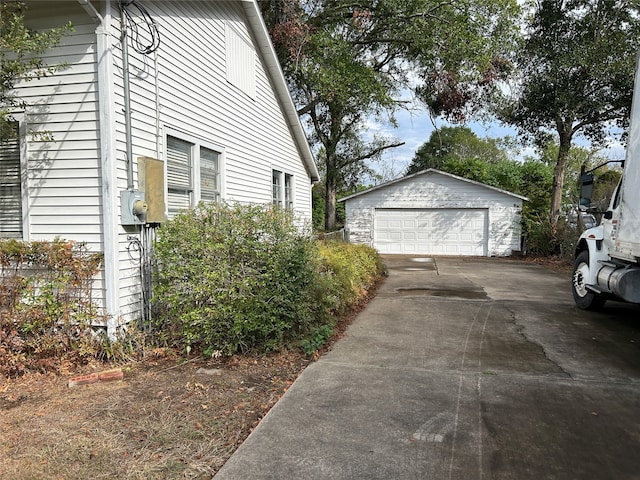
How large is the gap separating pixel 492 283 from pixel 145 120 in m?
9.19

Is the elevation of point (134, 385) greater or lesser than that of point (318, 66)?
lesser

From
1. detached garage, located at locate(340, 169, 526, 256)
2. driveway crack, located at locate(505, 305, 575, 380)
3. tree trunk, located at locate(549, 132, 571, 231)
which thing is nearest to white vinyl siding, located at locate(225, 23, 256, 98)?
driveway crack, located at locate(505, 305, 575, 380)

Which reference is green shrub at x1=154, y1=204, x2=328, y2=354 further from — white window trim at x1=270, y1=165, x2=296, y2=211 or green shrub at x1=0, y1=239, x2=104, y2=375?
white window trim at x1=270, y1=165, x2=296, y2=211

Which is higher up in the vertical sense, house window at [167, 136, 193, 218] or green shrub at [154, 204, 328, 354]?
house window at [167, 136, 193, 218]

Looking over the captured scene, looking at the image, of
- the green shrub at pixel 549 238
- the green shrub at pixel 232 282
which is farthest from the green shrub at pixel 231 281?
the green shrub at pixel 549 238

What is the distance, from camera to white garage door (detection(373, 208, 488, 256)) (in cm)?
1920

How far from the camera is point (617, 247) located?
583 centimetres

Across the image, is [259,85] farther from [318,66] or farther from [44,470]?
[44,470]

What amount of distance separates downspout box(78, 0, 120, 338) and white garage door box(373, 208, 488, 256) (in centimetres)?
1591

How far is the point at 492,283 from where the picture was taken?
11.2 m

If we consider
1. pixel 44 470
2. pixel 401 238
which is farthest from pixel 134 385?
pixel 401 238

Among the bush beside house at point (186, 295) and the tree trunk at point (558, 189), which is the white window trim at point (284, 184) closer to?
the bush beside house at point (186, 295)

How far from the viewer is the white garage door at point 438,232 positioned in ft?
63.0

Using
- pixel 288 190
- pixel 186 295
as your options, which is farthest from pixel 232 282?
pixel 288 190
